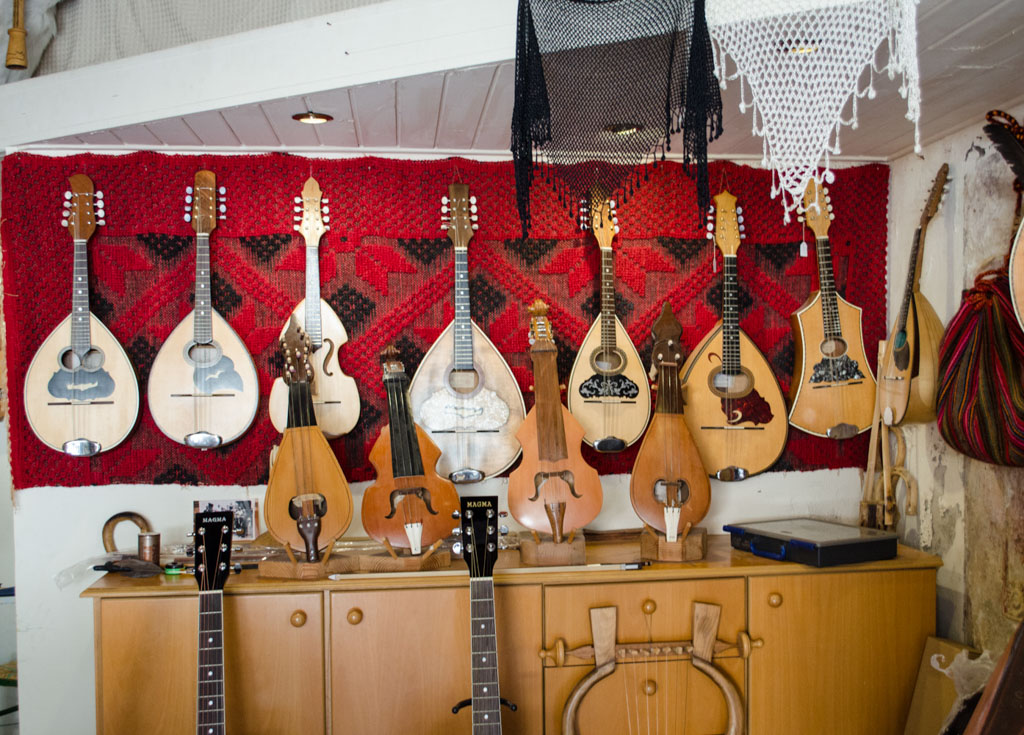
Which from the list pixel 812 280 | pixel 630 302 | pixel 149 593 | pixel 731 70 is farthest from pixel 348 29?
pixel 812 280

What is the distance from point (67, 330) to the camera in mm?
2510

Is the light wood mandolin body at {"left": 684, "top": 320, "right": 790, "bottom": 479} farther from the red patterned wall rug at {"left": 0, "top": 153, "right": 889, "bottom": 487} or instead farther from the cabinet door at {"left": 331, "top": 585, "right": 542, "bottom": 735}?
the cabinet door at {"left": 331, "top": 585, "right": 542, "bottom": 735}

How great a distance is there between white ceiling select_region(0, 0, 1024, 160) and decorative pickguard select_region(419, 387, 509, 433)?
0.81 metres

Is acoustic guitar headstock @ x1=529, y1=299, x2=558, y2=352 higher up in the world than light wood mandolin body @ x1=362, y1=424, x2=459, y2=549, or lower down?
A: higher up

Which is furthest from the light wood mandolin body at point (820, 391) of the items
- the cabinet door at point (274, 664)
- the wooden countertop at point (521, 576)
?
the cabinet door at point (274, 664)

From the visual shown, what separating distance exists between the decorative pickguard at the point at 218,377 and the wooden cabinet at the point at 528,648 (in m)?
0.59

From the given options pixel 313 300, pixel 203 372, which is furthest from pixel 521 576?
pixel 203 372

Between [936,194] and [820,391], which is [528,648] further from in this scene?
[936,194]

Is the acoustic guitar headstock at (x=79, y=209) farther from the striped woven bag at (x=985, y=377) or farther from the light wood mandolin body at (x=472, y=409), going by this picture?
the striped woven bag at (x=985, y=377)

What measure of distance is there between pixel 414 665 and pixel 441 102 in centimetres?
156

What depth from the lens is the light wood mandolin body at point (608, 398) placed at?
2670 mm

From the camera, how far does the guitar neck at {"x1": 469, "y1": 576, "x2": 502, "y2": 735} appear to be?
2.16m

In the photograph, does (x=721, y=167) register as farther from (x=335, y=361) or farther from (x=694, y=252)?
(x=335, y=361)

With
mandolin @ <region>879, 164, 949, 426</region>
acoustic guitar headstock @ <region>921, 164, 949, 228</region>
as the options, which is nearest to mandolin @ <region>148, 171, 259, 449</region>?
mandolin @ <region>879, 164, 949, 426</region>
